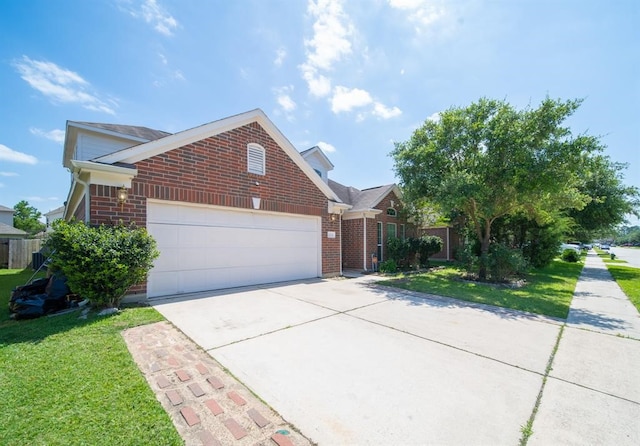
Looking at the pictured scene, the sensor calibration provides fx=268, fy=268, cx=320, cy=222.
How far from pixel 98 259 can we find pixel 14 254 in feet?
59.9

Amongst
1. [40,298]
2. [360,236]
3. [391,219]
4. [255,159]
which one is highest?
[255,159]

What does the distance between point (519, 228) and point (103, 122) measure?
20773mm

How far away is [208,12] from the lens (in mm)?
7746

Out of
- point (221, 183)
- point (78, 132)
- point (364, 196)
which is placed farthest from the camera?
point (364, 196)

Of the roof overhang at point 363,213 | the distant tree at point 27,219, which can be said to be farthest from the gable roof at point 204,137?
→ the distant tree at point 27,219

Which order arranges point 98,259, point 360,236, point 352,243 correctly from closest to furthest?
point 98,259 → point 360,236 → point 352,243

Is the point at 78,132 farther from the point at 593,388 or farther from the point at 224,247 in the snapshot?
the point at 593,388

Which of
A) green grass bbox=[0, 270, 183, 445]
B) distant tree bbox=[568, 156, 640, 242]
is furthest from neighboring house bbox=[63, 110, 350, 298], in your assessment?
distant tree bbox=[568, 156, 640, 242]

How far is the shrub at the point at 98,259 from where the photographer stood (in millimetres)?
4836

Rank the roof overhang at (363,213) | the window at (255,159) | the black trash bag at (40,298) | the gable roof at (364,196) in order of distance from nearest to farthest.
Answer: the black trash bag at (40,298)
the window at (255,159)
the roof overhang at (363,213)
the gable roof at (364,196)

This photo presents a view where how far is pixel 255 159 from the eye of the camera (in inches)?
334

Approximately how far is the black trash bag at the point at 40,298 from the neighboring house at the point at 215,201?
139 cm

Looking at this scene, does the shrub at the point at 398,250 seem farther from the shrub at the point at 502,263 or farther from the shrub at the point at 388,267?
the shrub at the point at 502,263

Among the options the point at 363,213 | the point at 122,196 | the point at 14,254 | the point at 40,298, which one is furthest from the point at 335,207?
the point at 14,254
